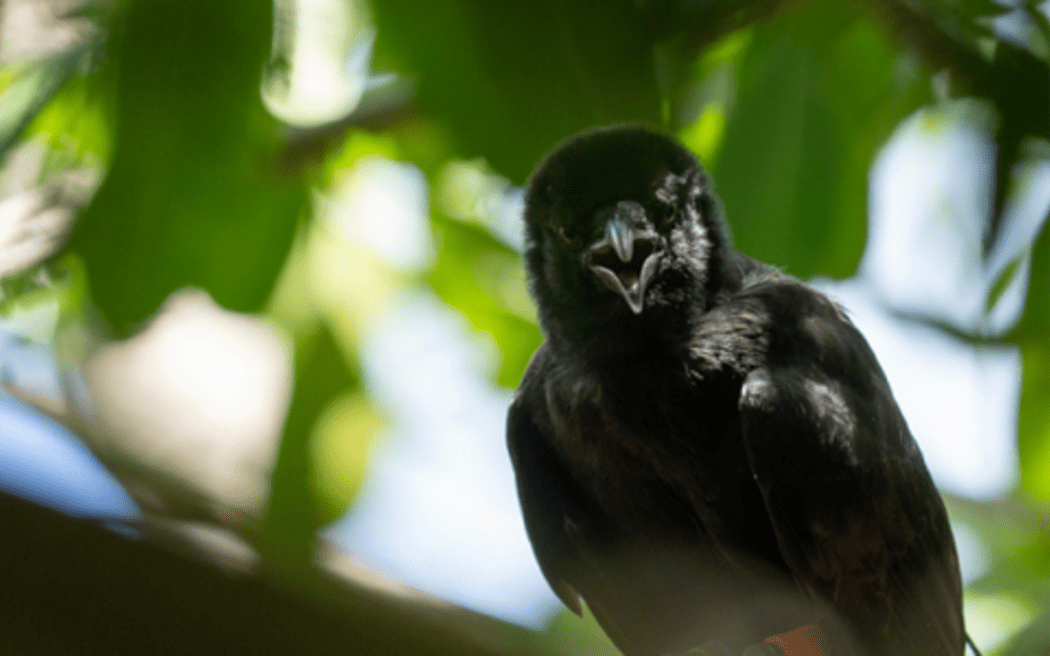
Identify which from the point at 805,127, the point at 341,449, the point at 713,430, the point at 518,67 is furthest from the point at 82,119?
the point at 341,449

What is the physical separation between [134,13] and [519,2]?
44 centimetres

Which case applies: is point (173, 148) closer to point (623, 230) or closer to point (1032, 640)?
point (623, 230)

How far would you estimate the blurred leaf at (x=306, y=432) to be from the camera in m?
1.55

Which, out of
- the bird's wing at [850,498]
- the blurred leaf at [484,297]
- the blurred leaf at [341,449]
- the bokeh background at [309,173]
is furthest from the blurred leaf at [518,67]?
the blurred leaf at [484,297]

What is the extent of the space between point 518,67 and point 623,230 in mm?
453

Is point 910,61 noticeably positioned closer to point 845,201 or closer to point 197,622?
point 845,201

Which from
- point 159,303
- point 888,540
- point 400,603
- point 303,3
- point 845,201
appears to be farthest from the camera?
point 888,540

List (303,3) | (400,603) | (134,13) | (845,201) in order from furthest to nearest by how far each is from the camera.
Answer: (845,201)
(303,3)
(134,13)
(400,603)

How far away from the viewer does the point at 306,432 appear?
2.03 meters

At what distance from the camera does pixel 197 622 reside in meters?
0.57

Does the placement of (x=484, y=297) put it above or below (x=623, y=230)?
below

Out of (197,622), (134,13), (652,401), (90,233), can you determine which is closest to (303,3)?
(134,13)

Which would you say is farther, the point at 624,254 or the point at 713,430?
the point at 713,430

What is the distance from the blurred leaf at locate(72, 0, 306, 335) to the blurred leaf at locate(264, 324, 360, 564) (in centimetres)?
37
